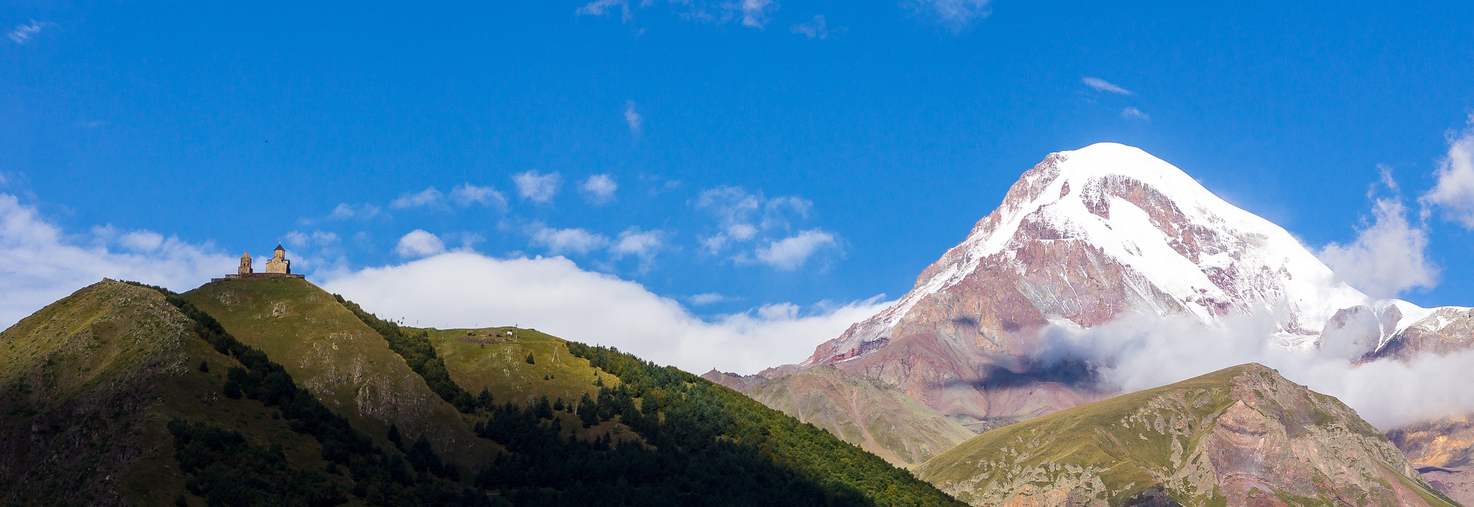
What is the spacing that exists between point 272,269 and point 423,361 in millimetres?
28710

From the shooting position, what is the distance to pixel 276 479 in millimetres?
132625

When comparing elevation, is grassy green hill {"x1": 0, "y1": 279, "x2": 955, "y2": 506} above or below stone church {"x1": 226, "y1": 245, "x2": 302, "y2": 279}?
below

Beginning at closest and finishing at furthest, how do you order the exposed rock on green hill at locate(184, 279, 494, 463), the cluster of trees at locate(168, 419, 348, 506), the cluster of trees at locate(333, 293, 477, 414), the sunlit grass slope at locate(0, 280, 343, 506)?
the sunlit grass slope at locate(0, 280, 343, 506) < the cluster of trees at locate(168, 419, 348, 506) < the exposed rock on green hill at locate(184, 279, 494, 463) < the cluster of trees at locate(333, 293, 477, 414)

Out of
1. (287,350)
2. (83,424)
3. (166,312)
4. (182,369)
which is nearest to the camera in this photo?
(83,424)

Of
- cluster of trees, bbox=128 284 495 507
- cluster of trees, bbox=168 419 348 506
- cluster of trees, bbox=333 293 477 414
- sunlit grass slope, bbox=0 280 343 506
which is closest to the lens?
sunlit grass slope, bbox=0 280 343 506

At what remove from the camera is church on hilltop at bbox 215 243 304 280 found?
188875 millimetres

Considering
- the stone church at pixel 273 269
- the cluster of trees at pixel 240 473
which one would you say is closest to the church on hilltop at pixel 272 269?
the stone church at pixel 273 269

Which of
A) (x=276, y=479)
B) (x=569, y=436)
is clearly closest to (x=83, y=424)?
(x=276, y=479)

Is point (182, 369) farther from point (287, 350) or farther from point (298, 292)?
point (298, 292)

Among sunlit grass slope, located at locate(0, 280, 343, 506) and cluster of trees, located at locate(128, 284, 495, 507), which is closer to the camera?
sunlit grass slope, located at locate(0, 280, 343, 506)

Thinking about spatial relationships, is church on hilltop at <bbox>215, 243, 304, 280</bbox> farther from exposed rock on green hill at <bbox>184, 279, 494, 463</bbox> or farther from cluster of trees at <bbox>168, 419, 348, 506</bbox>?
cluster of trees at <bbox>168, 419, 348, 506</bbox>

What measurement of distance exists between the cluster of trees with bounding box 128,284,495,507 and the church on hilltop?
2235cm

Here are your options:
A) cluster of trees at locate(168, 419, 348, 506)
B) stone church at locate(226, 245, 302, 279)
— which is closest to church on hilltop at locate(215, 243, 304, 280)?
stone church at locate(226, 245, 302, 279)

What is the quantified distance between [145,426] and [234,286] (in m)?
60.5
